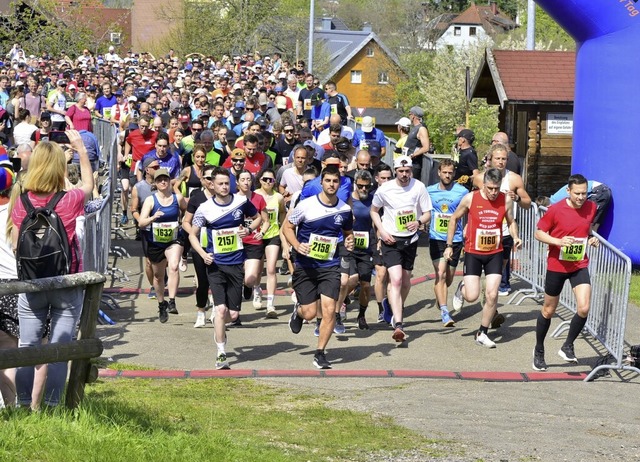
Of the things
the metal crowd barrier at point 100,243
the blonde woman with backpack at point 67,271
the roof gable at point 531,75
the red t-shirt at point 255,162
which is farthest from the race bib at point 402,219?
the roof gable at point 531,75

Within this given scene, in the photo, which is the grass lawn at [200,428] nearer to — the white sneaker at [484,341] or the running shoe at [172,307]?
the white sneaker at [484,341]

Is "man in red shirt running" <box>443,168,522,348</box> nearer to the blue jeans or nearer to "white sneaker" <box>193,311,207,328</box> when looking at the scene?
"white sneaker" <box>193,311,207,328</box>

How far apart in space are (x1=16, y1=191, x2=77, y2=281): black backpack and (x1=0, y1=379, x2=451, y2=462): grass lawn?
2.83 feet

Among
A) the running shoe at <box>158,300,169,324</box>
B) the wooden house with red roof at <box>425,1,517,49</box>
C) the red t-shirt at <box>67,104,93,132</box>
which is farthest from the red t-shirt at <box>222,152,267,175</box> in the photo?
the wooden house with red roof at <box>425,1,517,49</box>

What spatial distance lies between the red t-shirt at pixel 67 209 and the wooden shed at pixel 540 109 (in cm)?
1470

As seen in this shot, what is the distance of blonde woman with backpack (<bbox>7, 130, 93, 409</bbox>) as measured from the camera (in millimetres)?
7098

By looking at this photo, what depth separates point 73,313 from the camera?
23.3 ft

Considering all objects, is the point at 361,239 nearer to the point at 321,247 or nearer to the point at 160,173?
the point at 321,247

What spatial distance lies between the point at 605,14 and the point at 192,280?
6.33 m

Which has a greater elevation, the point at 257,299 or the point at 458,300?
the point at 458,300

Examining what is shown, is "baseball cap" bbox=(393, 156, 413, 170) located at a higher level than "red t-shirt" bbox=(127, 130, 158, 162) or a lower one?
higher

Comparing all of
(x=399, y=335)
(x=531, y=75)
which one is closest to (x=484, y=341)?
(x=399, y=335)

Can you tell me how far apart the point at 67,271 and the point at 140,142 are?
41.4 ft

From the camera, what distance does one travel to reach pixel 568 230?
36.8ft
